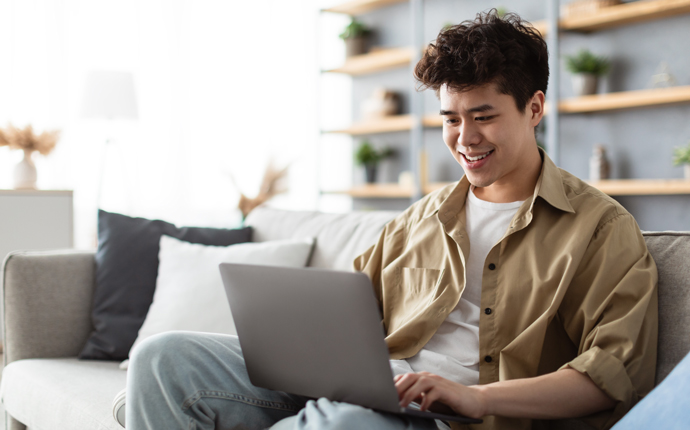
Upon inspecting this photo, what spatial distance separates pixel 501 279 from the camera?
4.33 ft

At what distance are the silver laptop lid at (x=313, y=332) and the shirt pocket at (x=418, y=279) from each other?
0.39 metres

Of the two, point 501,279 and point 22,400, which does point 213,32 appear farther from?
point 501,279

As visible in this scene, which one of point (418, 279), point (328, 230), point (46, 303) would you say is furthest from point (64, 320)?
point (418, 279)

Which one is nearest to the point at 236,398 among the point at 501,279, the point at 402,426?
the point at 402,426

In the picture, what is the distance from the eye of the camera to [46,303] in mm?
2090

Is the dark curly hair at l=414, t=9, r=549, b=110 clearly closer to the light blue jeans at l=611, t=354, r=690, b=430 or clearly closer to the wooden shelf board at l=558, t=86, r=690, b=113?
the light blue jeans at l=611, t=354, r=690, b=430

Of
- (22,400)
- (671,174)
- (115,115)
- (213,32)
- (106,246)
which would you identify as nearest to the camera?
(22,400)

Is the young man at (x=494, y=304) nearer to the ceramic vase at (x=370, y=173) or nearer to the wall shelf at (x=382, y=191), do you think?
the wall shelf at (x=382, y=191)

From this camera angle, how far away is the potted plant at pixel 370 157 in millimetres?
4809

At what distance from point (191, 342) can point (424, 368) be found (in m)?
0.47

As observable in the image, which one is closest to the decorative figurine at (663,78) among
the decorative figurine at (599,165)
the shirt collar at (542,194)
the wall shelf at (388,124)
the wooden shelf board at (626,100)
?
the wooden shelf board at (626,100)

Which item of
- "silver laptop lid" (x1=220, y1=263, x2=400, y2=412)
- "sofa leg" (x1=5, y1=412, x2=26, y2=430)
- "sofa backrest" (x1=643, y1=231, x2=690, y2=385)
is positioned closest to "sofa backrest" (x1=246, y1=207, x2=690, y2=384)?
"sofa backrest" (x1=643, y1=231, x2=690, y2=385)

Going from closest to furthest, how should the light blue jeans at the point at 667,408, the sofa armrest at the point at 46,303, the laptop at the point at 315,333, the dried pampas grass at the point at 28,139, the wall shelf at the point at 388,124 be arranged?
the light blue jeans at the point at 667,408
the laptop at the point at 315,333
the sofa armrest at the point at 46,303
the dried pampas grass at the point at 28,139
the wall shelf at the point at 388,124

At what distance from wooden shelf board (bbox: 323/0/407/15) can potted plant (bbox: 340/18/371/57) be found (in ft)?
0.34
